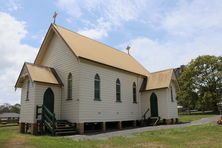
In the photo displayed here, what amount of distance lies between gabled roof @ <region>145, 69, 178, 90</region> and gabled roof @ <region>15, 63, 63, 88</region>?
424 inches

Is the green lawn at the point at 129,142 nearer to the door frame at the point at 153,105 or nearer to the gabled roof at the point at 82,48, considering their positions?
the gabled roof at the point at 82,48

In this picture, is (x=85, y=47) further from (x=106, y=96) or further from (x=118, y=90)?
(x=118, y=90)

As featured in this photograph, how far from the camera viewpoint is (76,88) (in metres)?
20.1

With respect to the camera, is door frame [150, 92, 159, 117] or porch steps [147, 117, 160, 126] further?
door frame [150, 92, 159, 117]

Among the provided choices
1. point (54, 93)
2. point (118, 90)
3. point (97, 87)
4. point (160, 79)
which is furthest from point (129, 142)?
point (160, 79)

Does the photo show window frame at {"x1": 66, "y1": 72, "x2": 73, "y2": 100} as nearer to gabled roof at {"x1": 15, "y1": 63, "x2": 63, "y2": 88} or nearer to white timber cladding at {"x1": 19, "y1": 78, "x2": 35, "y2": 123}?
gabled roof at {"x1": 15, "y1": 63, "x2": 63, "y2": 88}

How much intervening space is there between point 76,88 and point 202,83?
3713 cm

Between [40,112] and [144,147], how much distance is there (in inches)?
402

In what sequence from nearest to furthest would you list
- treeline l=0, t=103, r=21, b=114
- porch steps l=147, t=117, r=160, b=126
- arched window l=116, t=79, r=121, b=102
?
arched window l=116, t=79, r=121, b=102 → porch steps l=147, t=117, r=160, b=126 → treeline l=0, t=103, r=21, b=114

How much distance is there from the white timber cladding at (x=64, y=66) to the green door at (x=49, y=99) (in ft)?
3.00

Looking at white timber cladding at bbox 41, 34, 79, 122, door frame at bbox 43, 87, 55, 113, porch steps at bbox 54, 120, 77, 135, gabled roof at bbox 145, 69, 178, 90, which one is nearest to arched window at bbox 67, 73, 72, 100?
white timber cladding at bbox 41, 34, 79, 122

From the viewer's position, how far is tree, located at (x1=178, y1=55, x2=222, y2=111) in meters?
48.8

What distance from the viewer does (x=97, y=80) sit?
71.8ft

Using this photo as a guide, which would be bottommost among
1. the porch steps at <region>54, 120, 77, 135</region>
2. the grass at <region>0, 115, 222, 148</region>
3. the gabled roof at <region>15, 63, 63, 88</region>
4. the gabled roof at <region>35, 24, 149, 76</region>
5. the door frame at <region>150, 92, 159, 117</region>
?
the grass at <region>0, 115, 222, 148</region>
